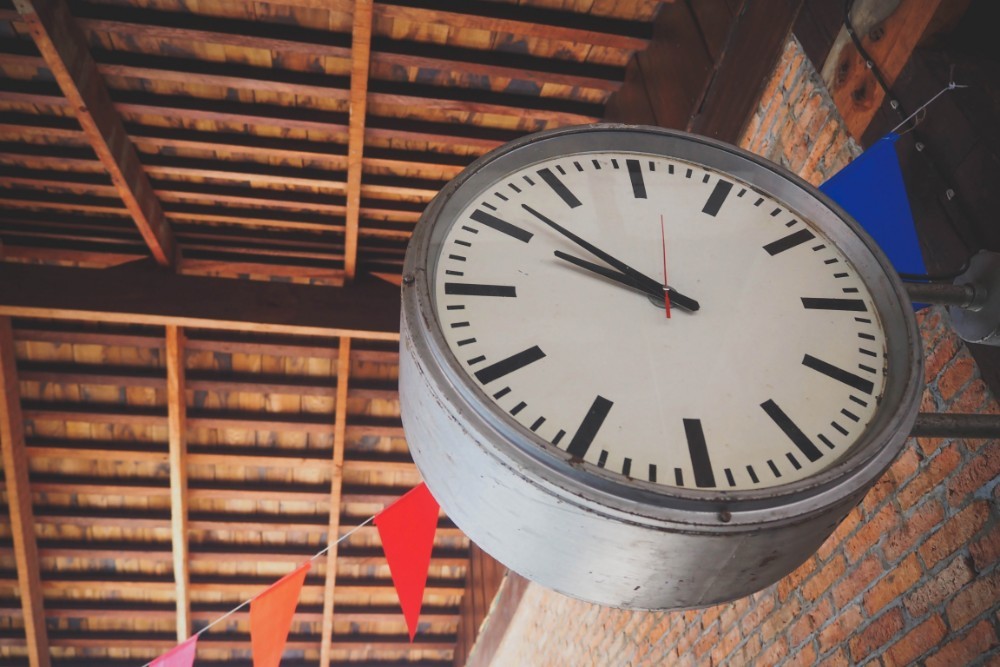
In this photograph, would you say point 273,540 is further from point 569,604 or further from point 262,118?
point 262,118

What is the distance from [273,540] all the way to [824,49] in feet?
18.9

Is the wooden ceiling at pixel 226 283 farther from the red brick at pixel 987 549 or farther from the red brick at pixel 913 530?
the red brick at pixel 987 549

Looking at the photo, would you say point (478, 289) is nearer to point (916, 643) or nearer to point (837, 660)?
point (916, 643)

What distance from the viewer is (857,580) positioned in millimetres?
1931

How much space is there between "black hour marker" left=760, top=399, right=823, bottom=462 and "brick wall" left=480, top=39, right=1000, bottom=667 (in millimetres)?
659

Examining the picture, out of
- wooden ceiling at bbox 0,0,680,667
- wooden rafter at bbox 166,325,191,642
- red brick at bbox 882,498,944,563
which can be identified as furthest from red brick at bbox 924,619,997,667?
wooden rafter at bbox 166,325,191,642

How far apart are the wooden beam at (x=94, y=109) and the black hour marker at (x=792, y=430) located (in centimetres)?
332

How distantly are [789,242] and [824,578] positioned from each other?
1.05 m

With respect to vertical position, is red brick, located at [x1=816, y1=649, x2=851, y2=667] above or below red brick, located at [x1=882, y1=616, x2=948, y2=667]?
below

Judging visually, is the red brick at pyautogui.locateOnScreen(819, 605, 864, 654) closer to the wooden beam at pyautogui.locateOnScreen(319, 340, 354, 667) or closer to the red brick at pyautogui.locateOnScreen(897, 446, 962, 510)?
the red brick at pyautogui.locateOnScreen(897, 446, 962, 510)

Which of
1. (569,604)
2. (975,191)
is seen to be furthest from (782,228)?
(569,604)

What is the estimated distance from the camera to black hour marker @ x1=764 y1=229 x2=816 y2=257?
140 cm

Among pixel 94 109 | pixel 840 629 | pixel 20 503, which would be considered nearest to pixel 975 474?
pixel 840 629

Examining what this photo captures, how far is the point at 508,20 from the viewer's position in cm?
369
